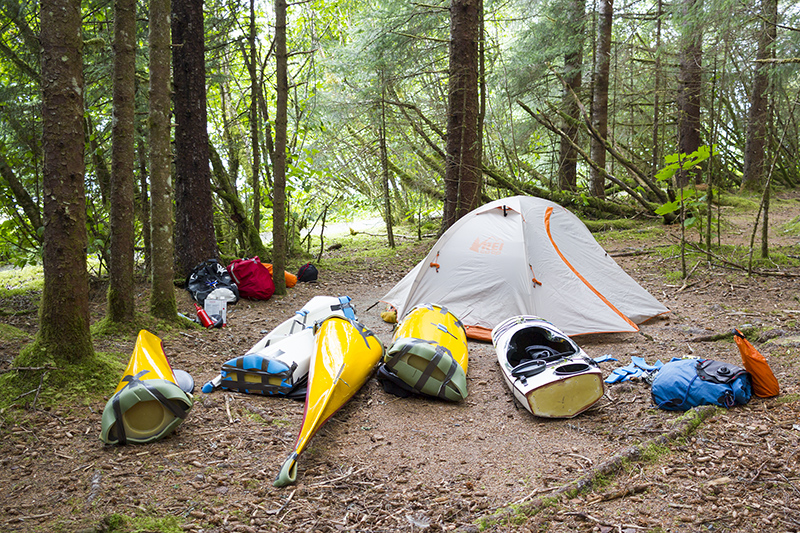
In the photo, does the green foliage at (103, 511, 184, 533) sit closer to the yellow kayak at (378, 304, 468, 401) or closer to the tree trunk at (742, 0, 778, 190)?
the yellow kayak at (378, 304, 468, 401)

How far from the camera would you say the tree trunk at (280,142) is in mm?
7293

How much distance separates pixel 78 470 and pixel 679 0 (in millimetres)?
11911

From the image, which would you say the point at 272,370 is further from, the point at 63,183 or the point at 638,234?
the point at 638,234

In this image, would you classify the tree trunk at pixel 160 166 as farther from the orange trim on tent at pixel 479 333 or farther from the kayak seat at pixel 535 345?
the kayak seat at pixel 535 345

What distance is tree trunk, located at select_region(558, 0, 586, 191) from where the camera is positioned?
1105 centimetres

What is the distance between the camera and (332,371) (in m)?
3.73

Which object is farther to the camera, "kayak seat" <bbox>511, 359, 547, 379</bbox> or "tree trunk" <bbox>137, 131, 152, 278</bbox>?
"tree trunk" <bbox>137, 131, 152, 278</bbox>

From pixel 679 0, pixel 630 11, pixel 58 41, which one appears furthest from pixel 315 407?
pixel 630 11

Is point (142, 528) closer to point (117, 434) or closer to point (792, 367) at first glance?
point (117, 434)

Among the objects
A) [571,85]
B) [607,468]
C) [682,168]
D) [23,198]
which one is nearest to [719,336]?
[682,168]

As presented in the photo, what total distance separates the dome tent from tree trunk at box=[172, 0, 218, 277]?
3.41 metres

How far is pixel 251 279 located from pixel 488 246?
3596mm

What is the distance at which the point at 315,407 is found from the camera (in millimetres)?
3357

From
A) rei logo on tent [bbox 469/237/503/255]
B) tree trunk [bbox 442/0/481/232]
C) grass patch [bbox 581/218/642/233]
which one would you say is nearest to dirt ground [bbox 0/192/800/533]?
rei logo on tent [bbox 469/237/503/255]
